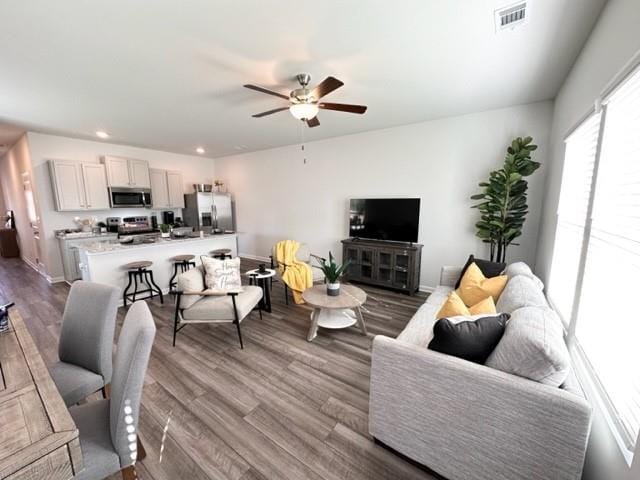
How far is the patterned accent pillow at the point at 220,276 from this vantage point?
283 cm

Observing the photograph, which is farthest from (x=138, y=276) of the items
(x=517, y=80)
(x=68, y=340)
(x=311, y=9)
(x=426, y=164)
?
(x=517, y=80)

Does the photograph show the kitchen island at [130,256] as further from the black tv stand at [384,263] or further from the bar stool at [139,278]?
the black tv stand at [384,263]

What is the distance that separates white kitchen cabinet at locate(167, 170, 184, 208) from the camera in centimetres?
625

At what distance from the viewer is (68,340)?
162 cm

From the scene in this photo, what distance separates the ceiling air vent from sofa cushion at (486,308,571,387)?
6.54ft

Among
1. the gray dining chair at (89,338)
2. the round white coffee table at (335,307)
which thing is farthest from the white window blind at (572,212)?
the gray dining chair at (89,338)

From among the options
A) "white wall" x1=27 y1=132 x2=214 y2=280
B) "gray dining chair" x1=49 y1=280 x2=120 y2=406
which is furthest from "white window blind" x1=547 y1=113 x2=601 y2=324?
"white wall" x1=27 y1=132 x2=214 y2=280

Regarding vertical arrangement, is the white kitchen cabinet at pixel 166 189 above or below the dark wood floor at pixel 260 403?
above

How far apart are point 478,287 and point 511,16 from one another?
2.14m

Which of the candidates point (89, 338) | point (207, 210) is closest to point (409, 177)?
point (89, 338)

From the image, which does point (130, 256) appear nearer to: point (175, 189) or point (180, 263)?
point (180, 263)

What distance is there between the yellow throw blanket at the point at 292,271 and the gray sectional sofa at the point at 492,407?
2.32m

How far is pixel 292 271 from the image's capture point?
376 centimetres

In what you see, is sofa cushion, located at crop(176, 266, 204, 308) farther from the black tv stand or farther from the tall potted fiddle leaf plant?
the tall potted fiddle leaf plant
